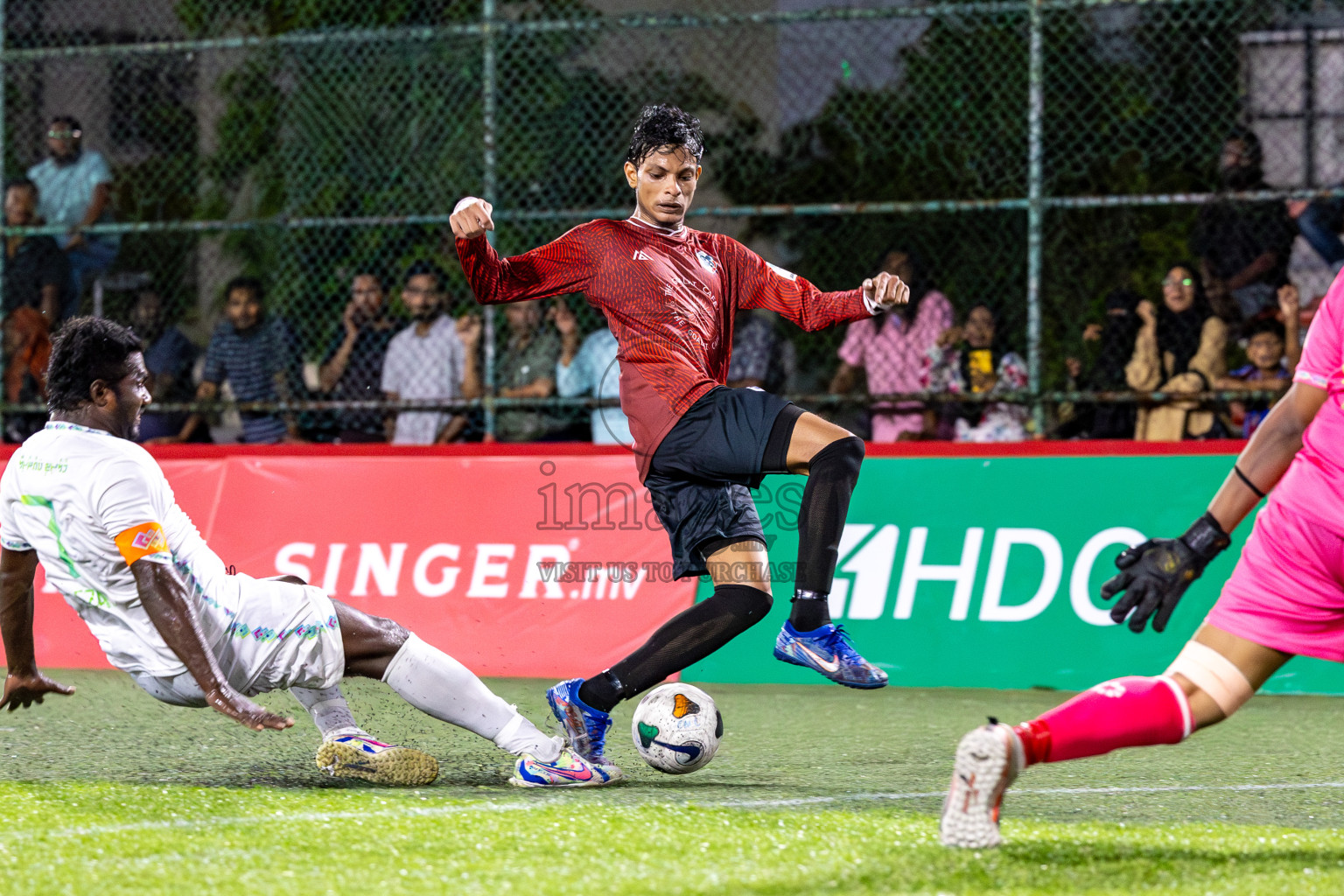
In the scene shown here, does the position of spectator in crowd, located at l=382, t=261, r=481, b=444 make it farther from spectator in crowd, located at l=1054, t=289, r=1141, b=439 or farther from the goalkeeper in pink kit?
the goalkeeper in pink kit

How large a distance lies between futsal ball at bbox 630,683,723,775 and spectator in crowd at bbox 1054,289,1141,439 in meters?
4.35

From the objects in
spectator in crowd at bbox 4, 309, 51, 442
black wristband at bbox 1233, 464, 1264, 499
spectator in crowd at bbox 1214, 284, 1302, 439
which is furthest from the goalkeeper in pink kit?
spectator in crowd at bbox 4, 309, 51, 442

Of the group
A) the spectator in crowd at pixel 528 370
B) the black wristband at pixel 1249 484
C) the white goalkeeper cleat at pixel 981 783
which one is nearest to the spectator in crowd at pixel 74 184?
the spectator in crowd at pixel 528 370

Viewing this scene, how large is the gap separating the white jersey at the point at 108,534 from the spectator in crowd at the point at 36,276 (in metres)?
6.09

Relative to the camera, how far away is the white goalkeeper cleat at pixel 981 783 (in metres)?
3.77

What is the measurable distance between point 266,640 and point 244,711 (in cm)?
58

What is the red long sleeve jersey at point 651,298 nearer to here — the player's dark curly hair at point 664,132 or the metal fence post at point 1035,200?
the player's dark curly hair at point 664,132

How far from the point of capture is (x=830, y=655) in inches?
208

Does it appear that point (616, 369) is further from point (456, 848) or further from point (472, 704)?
point (456, 848)

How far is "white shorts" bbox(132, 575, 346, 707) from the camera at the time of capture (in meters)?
4.96

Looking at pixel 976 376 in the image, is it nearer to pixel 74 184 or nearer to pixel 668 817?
pixel 668 817

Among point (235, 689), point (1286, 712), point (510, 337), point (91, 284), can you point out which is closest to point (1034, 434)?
point (1286, 712)

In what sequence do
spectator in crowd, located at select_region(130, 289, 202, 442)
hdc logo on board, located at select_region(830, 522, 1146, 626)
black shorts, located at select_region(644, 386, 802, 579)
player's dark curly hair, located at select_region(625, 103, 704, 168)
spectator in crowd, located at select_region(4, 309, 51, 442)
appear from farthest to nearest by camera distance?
1. spectator in crowd, located at select_region(130, 289, 202, 442)
2. spectator in crowd, located at select_region(4, 309, 51, 442)
3. hdc logo on board, located at select_region(830, 522, 1146, 626)
4. player's dark curly hair, located at select_region(625, 103, 704, 168)
5. black shorts, located at select_region(644, 386, 802, 579)

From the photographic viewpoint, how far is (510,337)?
10219 mm
